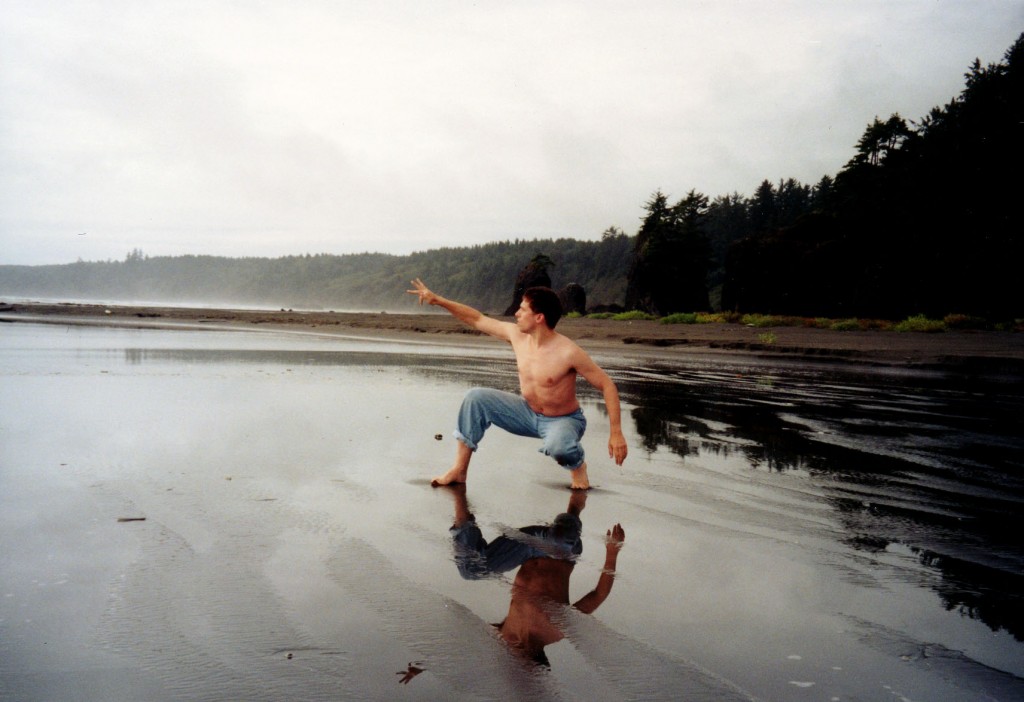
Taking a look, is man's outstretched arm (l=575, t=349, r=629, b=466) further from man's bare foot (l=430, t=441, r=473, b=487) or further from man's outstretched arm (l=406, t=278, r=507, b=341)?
man's bare foot (l=430, t=441, r=473, b=487)

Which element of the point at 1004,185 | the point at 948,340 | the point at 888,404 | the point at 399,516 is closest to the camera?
the point at 399,516

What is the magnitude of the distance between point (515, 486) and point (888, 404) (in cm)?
704

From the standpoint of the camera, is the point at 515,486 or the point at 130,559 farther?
the point at 515,486

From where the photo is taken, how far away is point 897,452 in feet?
22.2

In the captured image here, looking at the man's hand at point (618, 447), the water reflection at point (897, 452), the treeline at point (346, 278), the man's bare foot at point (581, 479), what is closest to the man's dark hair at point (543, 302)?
the man's hand at point (618, 447)

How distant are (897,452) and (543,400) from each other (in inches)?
136

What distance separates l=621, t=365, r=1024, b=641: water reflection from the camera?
148 inches

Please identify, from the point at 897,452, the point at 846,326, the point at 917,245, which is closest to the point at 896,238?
the point at 917,245

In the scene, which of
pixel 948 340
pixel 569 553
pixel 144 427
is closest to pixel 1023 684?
pixel 569 553

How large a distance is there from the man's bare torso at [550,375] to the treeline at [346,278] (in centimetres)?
10254

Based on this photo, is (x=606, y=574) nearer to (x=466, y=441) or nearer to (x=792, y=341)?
(x=466, y=441)

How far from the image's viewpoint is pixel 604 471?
5.84 meters

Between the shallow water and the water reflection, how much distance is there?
0.11 ft

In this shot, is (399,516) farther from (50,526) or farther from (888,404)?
(888,404)
